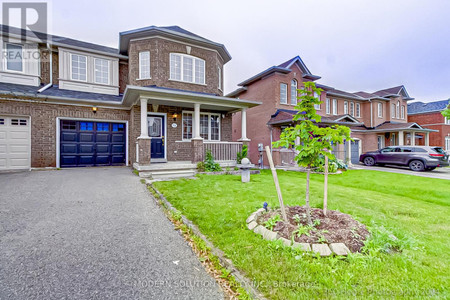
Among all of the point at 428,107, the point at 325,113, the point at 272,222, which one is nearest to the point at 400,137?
the point at 325,113

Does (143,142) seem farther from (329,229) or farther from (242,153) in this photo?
(329,229)

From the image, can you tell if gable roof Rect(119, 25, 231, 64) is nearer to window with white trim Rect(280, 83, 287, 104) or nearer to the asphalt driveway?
window with white trim Rect(280, 83, 287, 104)

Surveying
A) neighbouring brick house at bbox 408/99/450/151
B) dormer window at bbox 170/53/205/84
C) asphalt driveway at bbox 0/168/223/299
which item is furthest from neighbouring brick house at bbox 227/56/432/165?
asphalt driveway at bbox 0/168/223/299

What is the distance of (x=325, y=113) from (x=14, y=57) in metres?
19.5

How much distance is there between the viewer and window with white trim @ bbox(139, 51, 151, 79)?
32.8 ft

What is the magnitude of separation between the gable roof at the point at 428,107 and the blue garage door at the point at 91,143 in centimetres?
3093

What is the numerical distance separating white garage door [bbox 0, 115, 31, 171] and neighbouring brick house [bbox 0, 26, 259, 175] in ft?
0.10

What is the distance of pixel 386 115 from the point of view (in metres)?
20.3

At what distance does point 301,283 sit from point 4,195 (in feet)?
22.0

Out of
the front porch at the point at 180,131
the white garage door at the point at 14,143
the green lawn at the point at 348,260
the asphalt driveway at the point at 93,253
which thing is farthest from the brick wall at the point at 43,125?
the green lawn at the point at 348,260

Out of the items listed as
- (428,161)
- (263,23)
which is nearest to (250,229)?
(428,161)

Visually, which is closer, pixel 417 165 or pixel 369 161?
pixel 417 165

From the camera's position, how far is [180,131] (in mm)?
10328

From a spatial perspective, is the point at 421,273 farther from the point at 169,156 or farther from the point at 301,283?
the point at 169,156
